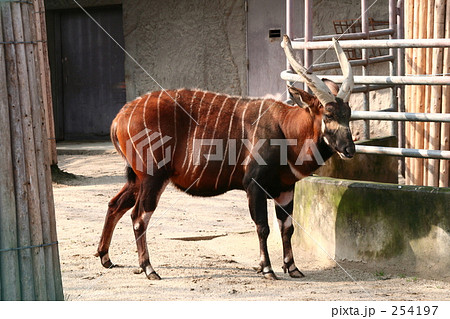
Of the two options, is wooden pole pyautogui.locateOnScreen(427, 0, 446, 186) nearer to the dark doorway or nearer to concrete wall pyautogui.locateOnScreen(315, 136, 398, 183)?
concrete wall pyautogui.locateOnScreen(315, 136, 398, 183)

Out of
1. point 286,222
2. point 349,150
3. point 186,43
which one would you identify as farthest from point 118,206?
point 186,43

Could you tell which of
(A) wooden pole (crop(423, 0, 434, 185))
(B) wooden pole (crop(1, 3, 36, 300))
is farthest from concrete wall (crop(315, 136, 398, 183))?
(B) wooden pole (crop(1, 3, 36, 300))

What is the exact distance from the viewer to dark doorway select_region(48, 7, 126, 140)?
13.9 meters

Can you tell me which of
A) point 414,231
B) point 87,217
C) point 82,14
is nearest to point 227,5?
point 82,14

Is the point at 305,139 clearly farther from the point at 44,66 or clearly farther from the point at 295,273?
the point at 44,66

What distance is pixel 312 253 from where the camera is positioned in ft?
20.7

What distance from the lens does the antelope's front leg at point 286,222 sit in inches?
232

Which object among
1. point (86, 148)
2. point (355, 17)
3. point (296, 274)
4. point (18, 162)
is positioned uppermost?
point (355, 17)

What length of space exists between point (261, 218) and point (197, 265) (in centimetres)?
65

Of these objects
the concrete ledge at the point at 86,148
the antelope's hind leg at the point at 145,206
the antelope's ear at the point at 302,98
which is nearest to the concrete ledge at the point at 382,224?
the antelope's ear at the point at 302,98

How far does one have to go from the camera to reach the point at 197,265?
20.0 feet

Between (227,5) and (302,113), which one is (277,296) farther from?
(227,5)

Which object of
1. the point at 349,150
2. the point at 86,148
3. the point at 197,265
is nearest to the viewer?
the point at 349,150

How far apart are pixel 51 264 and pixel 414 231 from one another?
2631 mm
